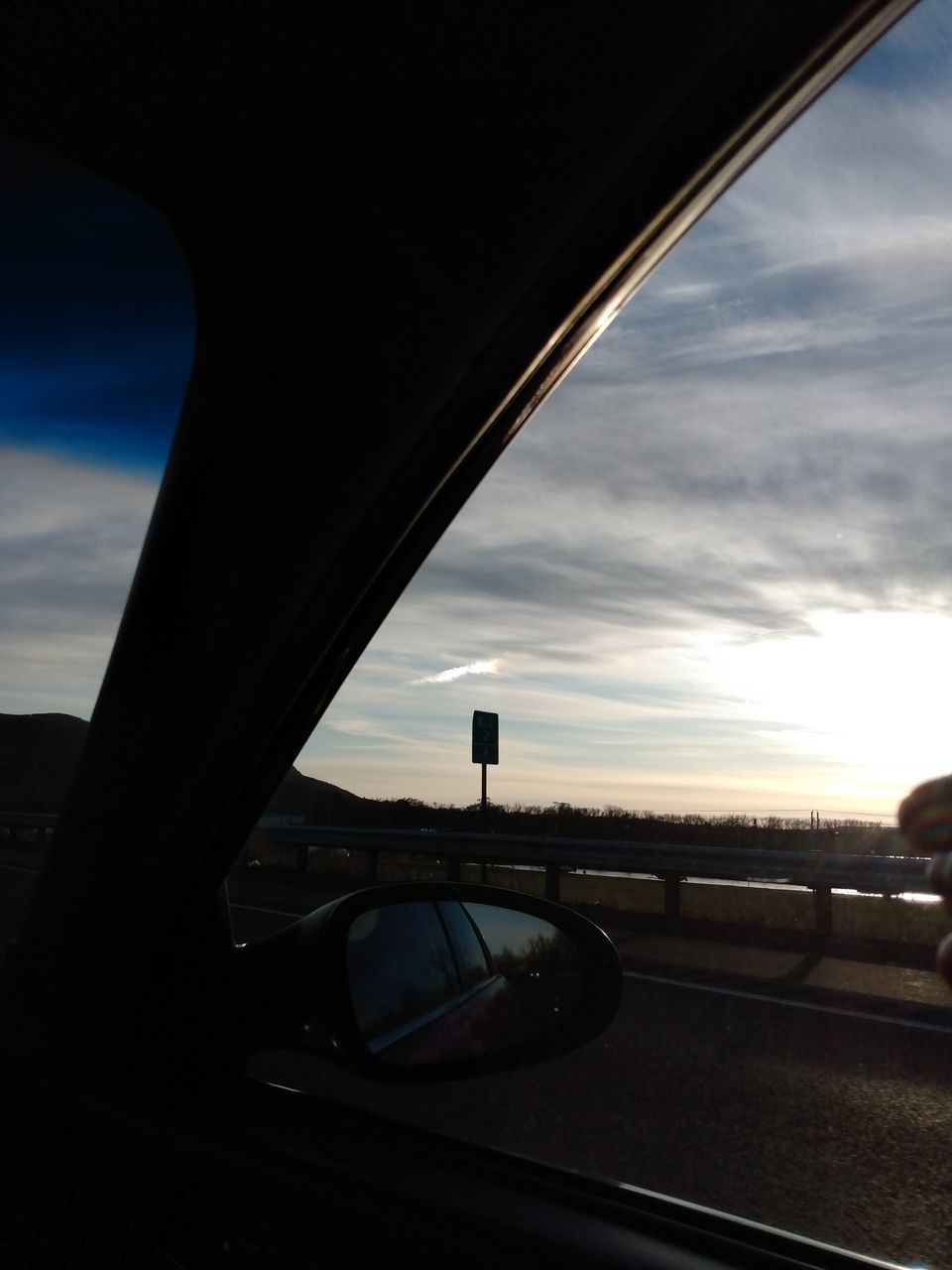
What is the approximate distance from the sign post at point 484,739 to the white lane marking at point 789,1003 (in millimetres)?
2650

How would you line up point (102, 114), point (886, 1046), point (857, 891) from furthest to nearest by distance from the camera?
point (886, 1046) < point (857, 891) < point (102, 114)

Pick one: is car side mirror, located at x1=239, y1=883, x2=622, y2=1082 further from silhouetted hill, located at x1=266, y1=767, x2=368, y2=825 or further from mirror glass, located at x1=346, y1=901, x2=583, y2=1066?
silhouetted hill, located at x1=266, y1=767, x2=368, y2=825

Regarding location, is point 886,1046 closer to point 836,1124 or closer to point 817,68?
point 836,1124

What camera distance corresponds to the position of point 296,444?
1622mm

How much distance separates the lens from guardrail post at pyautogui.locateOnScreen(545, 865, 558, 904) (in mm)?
5281

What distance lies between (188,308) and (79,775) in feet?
2.68

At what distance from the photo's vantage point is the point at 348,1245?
1508 mm

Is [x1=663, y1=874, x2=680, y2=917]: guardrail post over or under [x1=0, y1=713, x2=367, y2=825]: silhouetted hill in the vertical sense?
under

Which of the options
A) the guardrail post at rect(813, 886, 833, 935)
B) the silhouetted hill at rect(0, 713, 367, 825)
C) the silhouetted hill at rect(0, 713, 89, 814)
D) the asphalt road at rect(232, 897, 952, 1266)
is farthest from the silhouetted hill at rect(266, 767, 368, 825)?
the guardrail post at rect(813, 886, 833, 935)

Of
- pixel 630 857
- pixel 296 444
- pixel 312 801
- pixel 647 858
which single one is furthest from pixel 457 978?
pixel 647 858

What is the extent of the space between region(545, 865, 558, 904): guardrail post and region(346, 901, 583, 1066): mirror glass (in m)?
3.03

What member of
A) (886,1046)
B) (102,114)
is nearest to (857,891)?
(102,114)

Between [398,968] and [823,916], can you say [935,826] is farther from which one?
[823,916]

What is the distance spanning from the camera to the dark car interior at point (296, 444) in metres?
1.37
